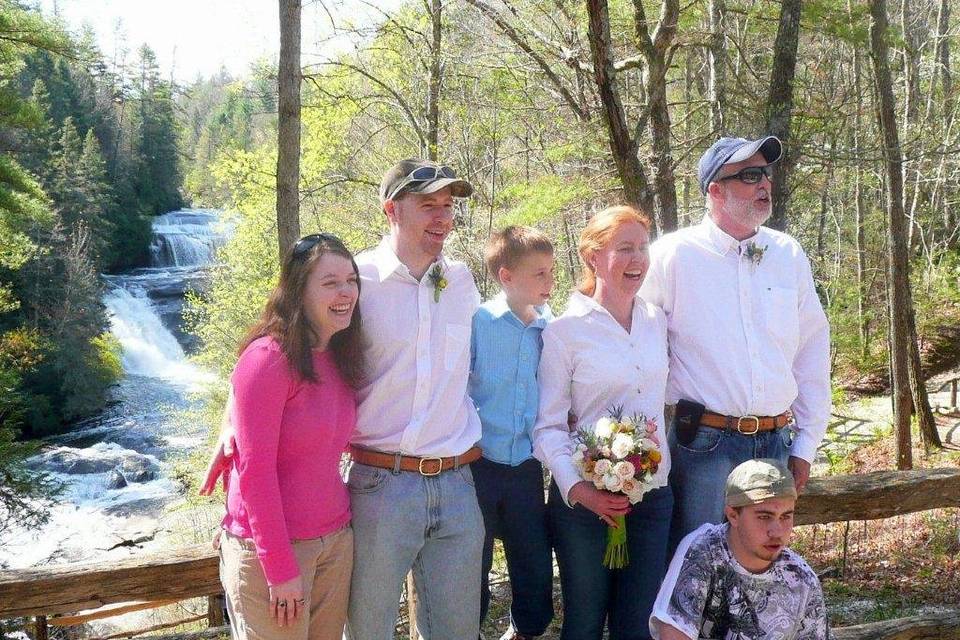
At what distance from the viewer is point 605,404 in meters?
3.00

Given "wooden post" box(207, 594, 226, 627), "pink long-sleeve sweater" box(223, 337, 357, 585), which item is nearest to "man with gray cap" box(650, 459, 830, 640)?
"pink long-sleeve sweater" box(223, 337, 357, 585)

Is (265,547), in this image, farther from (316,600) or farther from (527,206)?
(527,206)

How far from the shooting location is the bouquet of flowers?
271 centimetres

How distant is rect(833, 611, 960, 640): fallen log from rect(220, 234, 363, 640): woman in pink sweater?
2379 mm

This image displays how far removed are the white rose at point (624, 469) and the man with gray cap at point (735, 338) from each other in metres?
0.50

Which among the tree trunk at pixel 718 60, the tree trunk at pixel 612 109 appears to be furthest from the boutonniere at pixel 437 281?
the tree trunk at pixel 718 60

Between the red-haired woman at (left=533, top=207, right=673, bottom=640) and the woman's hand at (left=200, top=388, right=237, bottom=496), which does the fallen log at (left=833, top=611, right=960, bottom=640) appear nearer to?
the red-haired woman at (left=533, top=207, right=673, bottom=640)

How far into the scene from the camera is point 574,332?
303cm

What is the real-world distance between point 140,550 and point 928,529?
54.0ft

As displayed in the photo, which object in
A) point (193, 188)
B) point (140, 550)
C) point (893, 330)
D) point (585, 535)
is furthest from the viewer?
point (193, 188)

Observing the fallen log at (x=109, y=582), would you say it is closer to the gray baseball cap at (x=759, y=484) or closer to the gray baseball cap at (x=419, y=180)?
the gray baseball cap at (x=419, y=180)

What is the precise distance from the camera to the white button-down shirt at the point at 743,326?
307cm

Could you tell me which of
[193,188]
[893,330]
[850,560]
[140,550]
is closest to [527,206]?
[850,560]

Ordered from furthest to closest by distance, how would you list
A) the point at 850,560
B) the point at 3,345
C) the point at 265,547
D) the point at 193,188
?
the point at 193,188 → the point at 3,345 → the point at 850,560 → the point at 265,547
